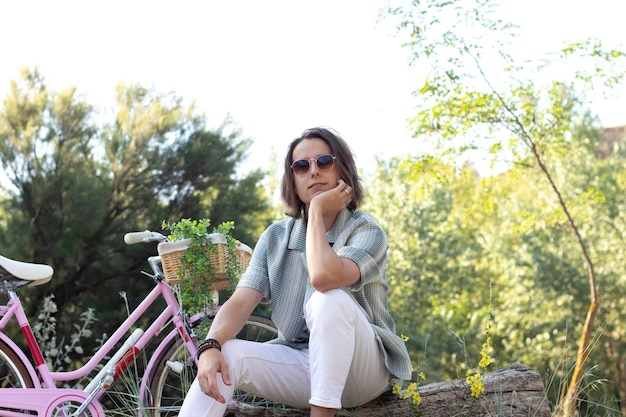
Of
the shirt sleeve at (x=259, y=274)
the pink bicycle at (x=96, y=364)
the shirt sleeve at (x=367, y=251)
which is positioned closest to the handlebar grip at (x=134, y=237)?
the pink bicycle at (x=96, y=364)

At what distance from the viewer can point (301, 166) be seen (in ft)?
8.17

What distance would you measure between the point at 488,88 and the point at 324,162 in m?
5.11

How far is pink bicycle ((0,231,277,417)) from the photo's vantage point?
118 inches

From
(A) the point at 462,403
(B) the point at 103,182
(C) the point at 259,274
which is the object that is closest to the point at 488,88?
(B) the point at 103,182

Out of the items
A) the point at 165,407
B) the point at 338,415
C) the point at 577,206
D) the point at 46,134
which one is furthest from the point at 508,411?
the point at 46,134

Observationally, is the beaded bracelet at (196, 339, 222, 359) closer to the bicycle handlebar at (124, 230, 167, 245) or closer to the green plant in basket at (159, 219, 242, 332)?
the green plant in basket at (159, 219, 242, 332)

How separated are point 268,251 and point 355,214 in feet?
1.04

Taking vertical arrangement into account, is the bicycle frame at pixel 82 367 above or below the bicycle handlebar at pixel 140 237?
below

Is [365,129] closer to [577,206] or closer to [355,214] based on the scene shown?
[577,206]

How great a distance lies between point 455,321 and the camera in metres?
12.7

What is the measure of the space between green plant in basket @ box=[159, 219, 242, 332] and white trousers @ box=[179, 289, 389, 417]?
75 cm

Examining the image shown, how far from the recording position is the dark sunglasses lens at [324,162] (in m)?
2.45

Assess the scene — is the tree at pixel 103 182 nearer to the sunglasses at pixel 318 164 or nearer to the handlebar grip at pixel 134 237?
the handlebar grip at pixel 134 237

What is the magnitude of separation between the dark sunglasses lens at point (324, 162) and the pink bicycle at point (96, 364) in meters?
0.89
